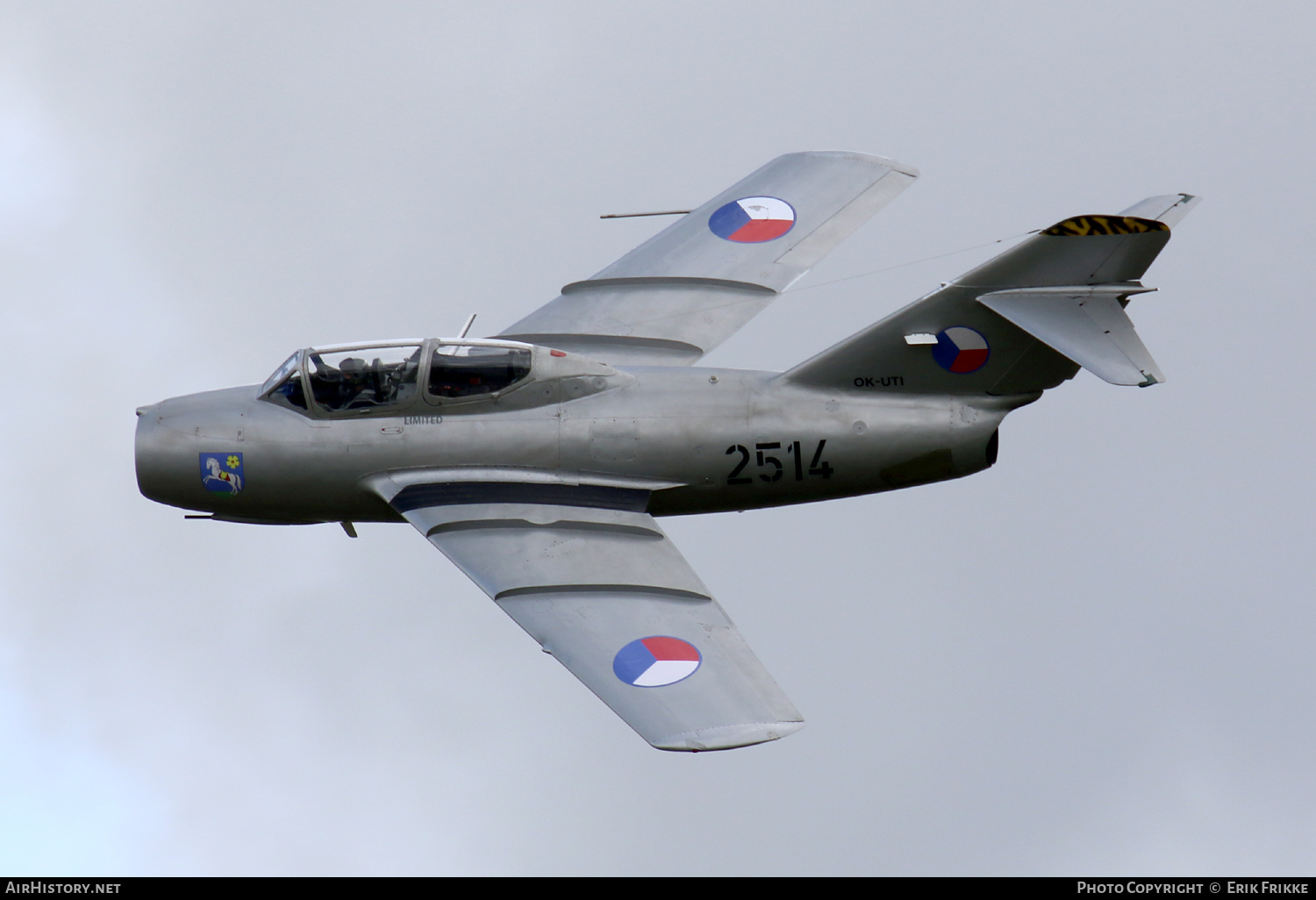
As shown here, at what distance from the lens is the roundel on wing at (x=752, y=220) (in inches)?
978

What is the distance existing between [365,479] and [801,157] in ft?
26.2

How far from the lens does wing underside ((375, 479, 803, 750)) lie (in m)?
18.6

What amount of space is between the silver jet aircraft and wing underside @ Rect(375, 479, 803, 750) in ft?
0.10

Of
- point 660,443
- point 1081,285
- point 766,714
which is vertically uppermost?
point 1081,285

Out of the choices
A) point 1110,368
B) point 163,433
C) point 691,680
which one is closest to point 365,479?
point 163,433

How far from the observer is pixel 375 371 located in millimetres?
21422

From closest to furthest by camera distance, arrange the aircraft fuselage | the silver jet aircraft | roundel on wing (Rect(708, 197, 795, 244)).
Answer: the silver jet aircraft
the aircraft fuselage
roundel on wing (Rect(708, 197, 795, 244))

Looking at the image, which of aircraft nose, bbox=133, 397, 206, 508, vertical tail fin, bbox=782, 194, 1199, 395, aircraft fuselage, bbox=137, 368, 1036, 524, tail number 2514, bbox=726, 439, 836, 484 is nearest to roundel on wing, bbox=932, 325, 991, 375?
vertical tail fin, bbox=782, 194, 1199, 395

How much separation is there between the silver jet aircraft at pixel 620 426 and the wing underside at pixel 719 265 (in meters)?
1.66

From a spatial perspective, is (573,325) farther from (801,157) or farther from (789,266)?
(801,157)

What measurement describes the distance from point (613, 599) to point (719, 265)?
19.4 ft

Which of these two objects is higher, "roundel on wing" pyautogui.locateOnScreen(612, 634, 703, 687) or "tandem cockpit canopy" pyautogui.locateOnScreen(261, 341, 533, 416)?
Answer: "tandem cockpit canopy" pyautogui.locateOnScreen(261, 341, 533, 416)

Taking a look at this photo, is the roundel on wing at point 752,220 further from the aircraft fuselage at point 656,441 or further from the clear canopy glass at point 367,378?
the clear canopy glass at point 367,378

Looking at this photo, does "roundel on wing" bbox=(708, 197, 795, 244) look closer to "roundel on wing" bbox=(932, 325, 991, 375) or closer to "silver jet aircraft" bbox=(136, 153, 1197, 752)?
"silver jet aircraft" bbox=(136, 153, 1197, 752)
